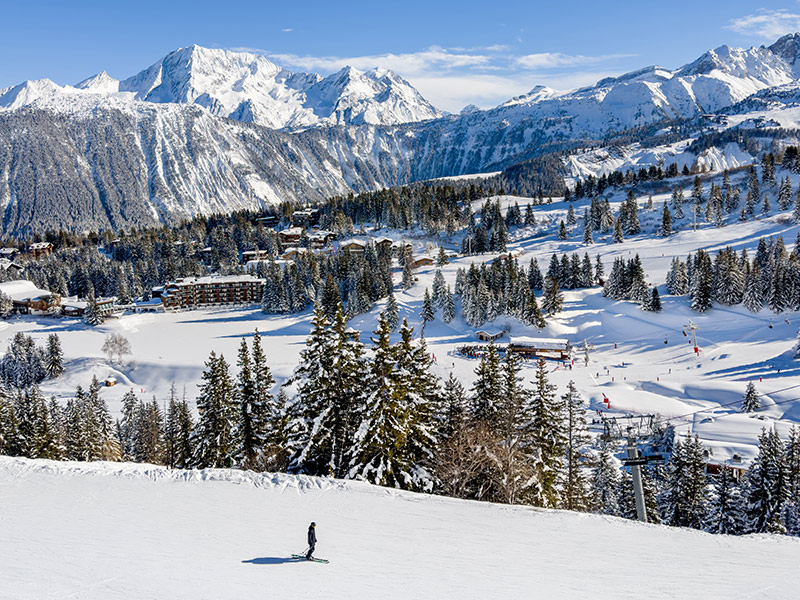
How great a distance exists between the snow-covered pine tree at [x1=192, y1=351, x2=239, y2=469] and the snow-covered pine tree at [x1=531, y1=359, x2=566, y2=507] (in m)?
16.3

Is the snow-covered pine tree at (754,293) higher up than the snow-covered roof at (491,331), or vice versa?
the snow-covered pine tree at (754,293)

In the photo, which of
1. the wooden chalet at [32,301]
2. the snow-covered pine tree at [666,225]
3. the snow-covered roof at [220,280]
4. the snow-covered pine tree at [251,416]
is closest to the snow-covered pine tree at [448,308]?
the snow-covered roof at [220,280]

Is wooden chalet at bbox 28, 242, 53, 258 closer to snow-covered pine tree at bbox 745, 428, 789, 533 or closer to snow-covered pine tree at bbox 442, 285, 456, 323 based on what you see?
snow-covered pine tree at bbox 442, 285, 456, 323

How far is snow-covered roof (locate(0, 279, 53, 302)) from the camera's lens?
399 feet

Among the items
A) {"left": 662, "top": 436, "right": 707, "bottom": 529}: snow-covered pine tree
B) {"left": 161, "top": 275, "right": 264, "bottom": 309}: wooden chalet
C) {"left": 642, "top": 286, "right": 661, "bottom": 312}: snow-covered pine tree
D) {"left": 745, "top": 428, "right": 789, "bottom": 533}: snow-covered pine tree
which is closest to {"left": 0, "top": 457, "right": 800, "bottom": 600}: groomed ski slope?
{"left": 745, "top": 428, "right": 789, "bottom": 533}: snow-covered pine tree

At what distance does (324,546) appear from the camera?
60.1 ft

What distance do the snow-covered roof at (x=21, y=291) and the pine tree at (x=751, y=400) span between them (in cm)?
12945

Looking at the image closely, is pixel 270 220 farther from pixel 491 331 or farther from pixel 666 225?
pixel 491 331

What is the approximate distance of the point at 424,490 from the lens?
25.8 m

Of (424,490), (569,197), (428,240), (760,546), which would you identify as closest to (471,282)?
(428,240)

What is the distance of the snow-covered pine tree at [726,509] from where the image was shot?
36406 millimetres

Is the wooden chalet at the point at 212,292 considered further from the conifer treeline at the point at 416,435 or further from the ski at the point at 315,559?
the ski at the point at 315,559

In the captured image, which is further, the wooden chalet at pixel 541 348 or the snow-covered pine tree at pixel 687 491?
the wooden chalet at pixel 541 348

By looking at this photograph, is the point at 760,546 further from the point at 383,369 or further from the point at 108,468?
the point at 108,468
